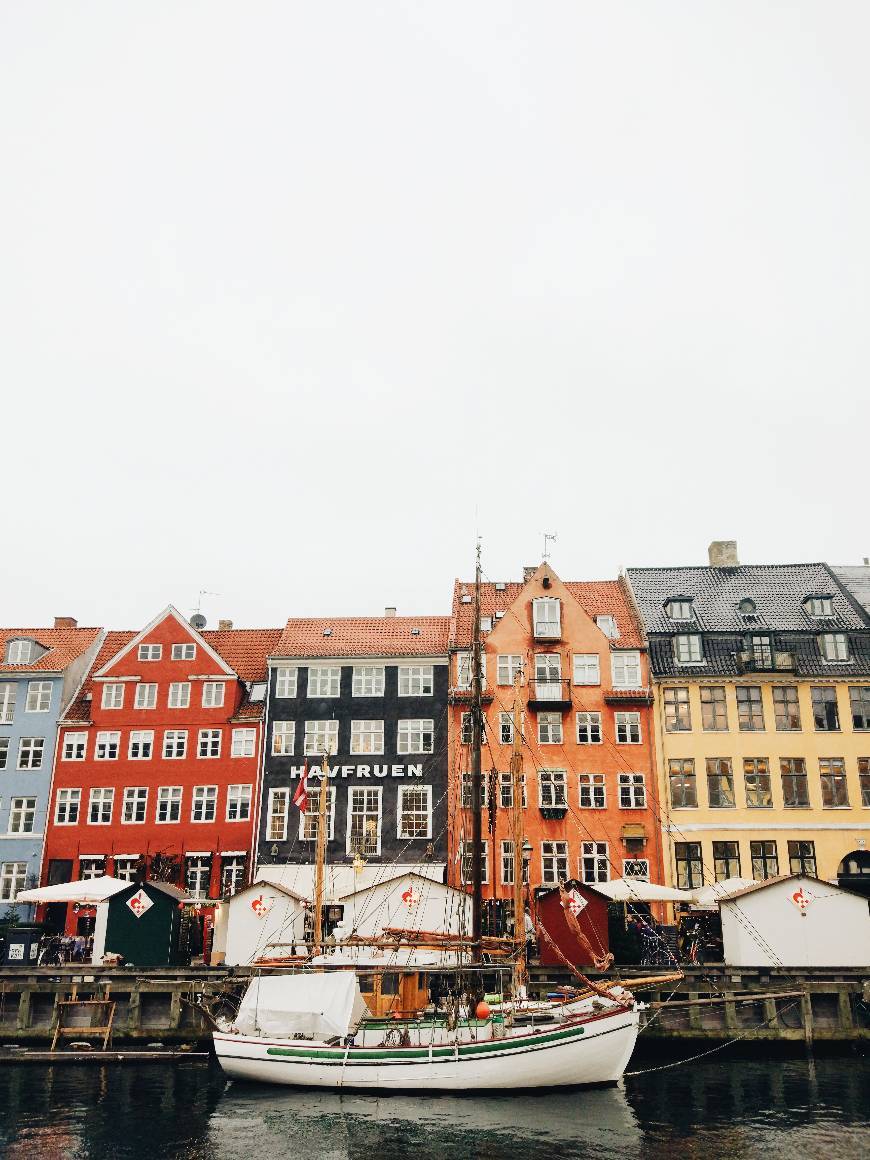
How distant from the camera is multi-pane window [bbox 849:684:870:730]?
50.8 m

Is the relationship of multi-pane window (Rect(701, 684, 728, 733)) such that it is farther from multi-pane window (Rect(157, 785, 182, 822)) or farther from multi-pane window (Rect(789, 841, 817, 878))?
multi-pane window (Rect(157, 785, 182, 822))

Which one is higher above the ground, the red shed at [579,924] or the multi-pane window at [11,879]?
the multi-pane window at [11,879]

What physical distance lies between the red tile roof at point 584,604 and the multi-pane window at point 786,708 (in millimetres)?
7374

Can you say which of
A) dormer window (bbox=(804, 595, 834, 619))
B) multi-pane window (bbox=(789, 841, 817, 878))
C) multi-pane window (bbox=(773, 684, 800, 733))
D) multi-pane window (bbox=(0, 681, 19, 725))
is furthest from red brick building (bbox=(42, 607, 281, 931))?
dormer window (bbox=(804, 595, 834, 619))

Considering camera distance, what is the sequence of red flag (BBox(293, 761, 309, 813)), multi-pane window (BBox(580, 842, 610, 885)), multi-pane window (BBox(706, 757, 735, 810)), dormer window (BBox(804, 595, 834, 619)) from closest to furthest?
red flag (BBox(293, 761, 309, 813)), multi-pane window (BBox(580, 842, 610, 885)), multi-pane window (BBox(706, 757, 735, 810)), dormer window (BBox(804, 595, 834, 619))

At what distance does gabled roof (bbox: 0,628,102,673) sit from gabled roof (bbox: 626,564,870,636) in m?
32.4

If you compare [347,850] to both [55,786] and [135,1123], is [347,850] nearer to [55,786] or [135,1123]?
[55,786]

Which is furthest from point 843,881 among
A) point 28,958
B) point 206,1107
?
point 28,958

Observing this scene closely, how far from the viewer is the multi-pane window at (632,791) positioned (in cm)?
5006

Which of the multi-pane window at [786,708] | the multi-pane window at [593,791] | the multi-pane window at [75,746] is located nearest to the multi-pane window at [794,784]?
the multi-pane window at [786,708]

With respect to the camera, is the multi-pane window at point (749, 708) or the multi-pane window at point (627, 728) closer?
the multi-pane window at point (749, 708)

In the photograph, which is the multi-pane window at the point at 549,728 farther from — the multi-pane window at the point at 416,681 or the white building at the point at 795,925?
the white building at the point at 795,925

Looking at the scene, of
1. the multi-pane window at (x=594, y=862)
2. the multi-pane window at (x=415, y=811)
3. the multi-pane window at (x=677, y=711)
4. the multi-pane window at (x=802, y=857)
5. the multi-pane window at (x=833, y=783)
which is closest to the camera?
the multi-pane window at (x=802, y=857)

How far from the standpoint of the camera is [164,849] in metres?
50.9
